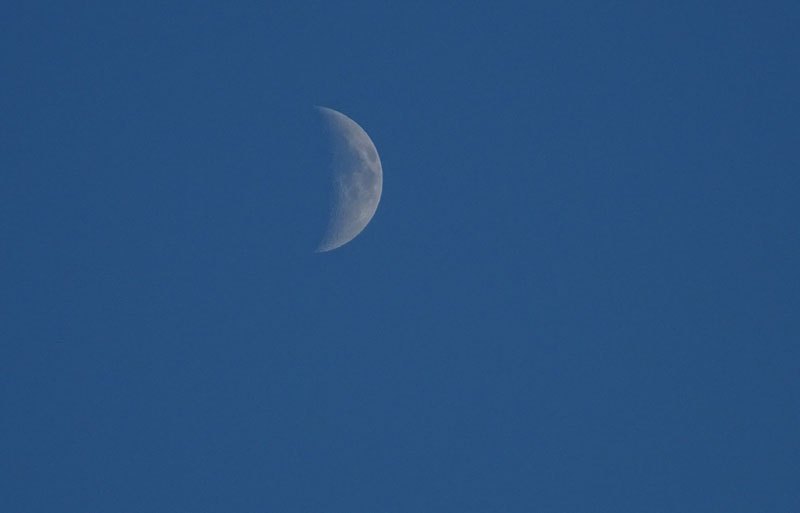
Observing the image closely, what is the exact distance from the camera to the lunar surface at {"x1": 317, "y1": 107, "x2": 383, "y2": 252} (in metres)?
10.4

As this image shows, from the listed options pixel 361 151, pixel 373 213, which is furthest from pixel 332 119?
pixel 373 213

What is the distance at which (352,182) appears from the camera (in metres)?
10.5

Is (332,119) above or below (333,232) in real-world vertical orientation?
above

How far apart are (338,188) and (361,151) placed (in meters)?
0.65

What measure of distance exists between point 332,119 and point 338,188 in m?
1.10

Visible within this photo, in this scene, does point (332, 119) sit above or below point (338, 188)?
above

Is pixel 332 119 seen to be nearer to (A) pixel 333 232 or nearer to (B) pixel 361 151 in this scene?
(B) pixel 361 151

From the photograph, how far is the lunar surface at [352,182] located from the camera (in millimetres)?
10414

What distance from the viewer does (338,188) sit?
1041 centimetres

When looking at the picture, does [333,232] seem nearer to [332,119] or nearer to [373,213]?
[373,213]

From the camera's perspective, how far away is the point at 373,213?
10.9m

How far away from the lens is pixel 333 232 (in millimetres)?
10477

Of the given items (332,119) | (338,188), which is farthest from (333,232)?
(332,119)

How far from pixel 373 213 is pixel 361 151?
32.1 inches
